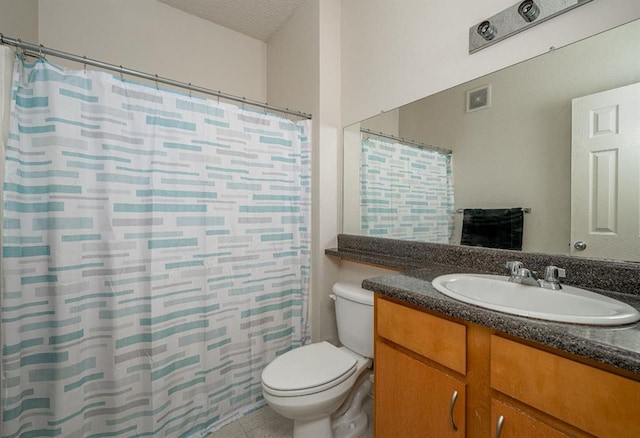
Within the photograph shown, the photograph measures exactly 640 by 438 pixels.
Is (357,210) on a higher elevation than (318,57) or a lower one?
lower

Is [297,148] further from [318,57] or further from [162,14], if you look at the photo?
[162,14]

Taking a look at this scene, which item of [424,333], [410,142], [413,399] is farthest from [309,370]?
[410,142]

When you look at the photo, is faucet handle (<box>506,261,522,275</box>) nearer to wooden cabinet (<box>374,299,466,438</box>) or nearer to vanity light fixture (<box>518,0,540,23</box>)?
wooden cabinet (<box>374,299,466,438</box>)

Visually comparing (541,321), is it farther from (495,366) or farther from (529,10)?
(529,10)

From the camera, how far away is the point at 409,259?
1.49 meters

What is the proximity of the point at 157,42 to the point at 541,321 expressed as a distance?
2.71 meters

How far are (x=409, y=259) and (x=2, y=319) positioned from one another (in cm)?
177

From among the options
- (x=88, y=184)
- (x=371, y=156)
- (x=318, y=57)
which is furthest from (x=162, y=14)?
(x=371, y=156)

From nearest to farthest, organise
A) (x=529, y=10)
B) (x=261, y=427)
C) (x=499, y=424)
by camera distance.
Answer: (x=499, y=424), (x=529, y=10), (x=261, y=427)

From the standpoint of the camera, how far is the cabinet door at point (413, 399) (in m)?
0.82

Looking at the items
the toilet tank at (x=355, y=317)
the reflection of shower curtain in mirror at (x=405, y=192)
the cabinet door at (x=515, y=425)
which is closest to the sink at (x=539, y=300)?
the cabinet door at (x=515, y=425)

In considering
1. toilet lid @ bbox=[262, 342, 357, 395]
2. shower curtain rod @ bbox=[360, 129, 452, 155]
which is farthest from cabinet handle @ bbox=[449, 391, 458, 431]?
shower curtain rod @ bbox=[360, 129, 452, 155]

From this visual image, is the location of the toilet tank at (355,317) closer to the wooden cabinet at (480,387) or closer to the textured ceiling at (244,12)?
the wooden cabinet at (480,387)

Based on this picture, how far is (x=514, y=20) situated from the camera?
1086 millimetres
